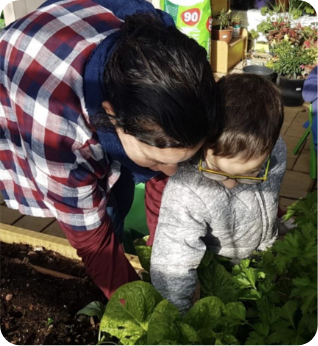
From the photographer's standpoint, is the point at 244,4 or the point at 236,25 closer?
the point at 236,25

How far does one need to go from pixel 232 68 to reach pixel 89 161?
4.07m

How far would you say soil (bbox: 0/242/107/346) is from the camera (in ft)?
5.56

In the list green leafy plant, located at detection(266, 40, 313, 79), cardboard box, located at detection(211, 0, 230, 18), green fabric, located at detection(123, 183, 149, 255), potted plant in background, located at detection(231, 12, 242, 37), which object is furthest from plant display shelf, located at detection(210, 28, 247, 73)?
green fabric, located at detection(123, 183, 149, 255)

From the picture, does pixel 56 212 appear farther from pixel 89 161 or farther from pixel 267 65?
pixel 267 65

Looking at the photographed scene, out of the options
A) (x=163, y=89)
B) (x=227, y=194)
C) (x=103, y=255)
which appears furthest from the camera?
(x=103, y=255)

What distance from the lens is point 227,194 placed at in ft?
4.22

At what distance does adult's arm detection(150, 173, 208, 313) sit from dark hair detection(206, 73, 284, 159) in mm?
179

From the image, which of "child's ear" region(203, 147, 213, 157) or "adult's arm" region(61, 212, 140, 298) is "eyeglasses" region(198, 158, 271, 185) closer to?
"child's ear" region(203, 147, 213, 157)

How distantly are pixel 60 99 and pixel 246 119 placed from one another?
0.48 metres

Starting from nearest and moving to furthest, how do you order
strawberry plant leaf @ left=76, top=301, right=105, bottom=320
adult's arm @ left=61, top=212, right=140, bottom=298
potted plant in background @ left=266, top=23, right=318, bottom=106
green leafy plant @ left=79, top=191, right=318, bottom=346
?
1. green leafy plant @ left=79, top=191, right=318, bottom=346
2. adult's arm @ left=61, top=212, right=140, bottom=298
3. strawberry plant leaf @ left=76, top=301, right=105, bottom=320
4. potted plant in background @ left=266, top=23, right=318, bottom=106

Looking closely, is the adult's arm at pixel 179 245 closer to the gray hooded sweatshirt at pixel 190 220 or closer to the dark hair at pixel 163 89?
the gray hooded sweatshirt at pixel 190 220

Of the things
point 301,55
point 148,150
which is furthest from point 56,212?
point 301,55

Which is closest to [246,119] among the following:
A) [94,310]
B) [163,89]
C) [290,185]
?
[163,89]

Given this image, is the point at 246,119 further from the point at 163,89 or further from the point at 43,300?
the point at 43,300
